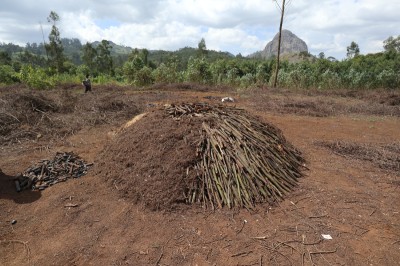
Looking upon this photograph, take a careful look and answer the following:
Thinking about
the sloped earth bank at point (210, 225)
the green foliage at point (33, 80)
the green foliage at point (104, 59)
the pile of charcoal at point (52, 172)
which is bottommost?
the sloped earth bank at point (210, 225)

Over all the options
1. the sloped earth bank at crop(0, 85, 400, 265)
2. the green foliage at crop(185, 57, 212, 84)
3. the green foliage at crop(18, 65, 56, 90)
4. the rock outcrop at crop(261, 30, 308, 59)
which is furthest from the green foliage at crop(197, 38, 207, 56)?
the rock outcrop at crop(261, 30, 308, 59)

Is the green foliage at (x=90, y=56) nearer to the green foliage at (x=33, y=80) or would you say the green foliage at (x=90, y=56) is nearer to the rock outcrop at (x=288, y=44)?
the green foliage at (x=33, y=80)

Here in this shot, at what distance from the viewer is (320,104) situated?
37.4 feet

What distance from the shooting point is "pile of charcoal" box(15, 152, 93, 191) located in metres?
4.55

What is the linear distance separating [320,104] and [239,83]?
26.1ft

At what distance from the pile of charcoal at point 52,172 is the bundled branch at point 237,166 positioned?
2.26m

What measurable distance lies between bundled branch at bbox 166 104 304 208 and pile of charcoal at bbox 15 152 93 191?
2.26 metres

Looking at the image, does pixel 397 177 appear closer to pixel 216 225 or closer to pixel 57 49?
pixel 216 225

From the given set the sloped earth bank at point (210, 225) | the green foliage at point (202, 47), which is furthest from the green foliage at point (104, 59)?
the sloped earth bank at point (210, 225)

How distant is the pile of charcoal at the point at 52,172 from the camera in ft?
14.9

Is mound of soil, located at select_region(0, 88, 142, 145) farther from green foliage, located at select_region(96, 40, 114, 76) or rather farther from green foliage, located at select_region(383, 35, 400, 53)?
green foliage, located at select_region(383, 35, 400, 53)

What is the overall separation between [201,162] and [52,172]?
268 centimetres

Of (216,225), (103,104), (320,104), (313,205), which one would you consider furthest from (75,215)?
(320,104)

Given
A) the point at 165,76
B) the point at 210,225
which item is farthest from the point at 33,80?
the point at 210,225
